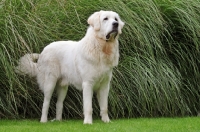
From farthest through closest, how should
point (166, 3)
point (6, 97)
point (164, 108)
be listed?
point (166, 3)
point (164, 108)
point (6, 97)

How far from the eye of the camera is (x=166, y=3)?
9633 millimetres

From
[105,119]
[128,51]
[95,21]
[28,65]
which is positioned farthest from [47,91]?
[128,51]

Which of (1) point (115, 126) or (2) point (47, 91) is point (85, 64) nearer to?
(2) point (47, 91)

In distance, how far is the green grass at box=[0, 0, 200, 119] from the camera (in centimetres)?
820

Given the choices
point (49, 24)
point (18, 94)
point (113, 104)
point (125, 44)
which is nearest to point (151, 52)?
point (125, 44)

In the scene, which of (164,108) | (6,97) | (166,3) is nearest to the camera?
(6,97)

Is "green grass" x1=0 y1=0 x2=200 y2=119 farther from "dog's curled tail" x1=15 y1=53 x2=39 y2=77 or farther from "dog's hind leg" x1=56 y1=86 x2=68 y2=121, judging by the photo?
"dog's hind leg" x1=56 y1=86 x2=68 y2=121

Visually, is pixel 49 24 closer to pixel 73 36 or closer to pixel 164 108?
pixel 73 36

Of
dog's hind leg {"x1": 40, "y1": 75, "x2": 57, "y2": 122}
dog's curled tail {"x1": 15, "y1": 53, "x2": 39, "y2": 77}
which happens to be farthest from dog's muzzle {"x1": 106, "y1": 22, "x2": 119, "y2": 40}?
dog's curled tail {"x1": 15, "y1": 53, "x2": 39, "y2": 77}

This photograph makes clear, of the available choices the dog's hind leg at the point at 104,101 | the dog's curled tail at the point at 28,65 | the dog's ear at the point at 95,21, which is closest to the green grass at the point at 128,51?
the dog's curled tail at the point at 28,65

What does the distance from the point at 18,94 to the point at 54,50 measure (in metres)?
0.84

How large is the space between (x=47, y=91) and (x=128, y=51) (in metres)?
1.64

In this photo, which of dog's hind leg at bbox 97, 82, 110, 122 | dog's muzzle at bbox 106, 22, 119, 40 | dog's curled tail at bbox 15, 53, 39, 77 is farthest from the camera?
dog's curled tail at bbox 15, 53, 39, 77

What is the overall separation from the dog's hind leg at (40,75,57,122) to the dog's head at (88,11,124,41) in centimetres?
108
